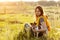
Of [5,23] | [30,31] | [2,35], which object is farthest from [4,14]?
[30,31]

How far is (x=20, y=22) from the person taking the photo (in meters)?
1.30

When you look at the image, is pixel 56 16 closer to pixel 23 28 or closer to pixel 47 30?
pixel 47 30

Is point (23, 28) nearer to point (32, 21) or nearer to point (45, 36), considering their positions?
point (32, 21)

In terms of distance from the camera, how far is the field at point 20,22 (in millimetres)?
1273

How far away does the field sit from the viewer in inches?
50.1

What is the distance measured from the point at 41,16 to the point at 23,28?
21 cm

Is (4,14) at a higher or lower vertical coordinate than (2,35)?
higher

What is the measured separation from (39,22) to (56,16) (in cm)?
18

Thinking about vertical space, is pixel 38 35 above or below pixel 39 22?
below

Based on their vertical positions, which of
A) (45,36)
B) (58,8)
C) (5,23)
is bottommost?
(45,36)

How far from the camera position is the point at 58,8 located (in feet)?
4.31

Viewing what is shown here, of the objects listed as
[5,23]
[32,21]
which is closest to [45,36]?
[32,21]

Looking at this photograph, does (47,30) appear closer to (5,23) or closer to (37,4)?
(37,4)

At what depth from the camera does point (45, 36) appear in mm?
1271
